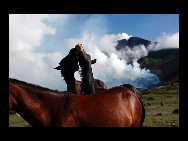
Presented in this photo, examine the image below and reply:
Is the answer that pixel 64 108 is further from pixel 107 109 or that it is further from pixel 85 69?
pixel 85 69

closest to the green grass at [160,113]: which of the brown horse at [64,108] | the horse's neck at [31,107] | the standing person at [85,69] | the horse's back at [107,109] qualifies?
the standing person at [85,69]

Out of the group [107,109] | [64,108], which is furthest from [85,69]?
[64,108]

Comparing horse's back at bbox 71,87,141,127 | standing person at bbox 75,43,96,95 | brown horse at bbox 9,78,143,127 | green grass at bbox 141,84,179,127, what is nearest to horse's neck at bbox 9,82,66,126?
brown horse at bbox 9,78,143,127

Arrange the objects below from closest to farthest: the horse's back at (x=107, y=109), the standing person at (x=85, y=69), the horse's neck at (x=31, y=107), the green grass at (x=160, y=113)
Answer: the horse's neck at (x=31, y=107)
the horse's back at (x=107, y=109)
the standing person at (x=85, y=69)
the green grass at (x=160, y=113)

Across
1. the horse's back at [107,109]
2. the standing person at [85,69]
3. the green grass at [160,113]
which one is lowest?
the green grass at [160,113]

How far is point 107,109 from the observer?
3.45 metres

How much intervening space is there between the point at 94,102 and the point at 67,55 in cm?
265

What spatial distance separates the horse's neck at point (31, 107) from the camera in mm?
2951

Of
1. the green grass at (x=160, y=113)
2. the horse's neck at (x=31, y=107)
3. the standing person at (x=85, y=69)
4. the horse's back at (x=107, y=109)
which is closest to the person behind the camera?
the horse's neck at (x=31, y=107)

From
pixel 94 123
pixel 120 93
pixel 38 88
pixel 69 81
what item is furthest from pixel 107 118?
pixel 69 81

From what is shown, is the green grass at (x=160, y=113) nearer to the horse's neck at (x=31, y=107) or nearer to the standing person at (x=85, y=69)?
the standing person at (x=85, y=69)

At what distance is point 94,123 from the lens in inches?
125

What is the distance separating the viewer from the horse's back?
3168mm

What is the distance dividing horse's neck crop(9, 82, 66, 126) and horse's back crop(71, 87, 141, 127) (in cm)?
68
